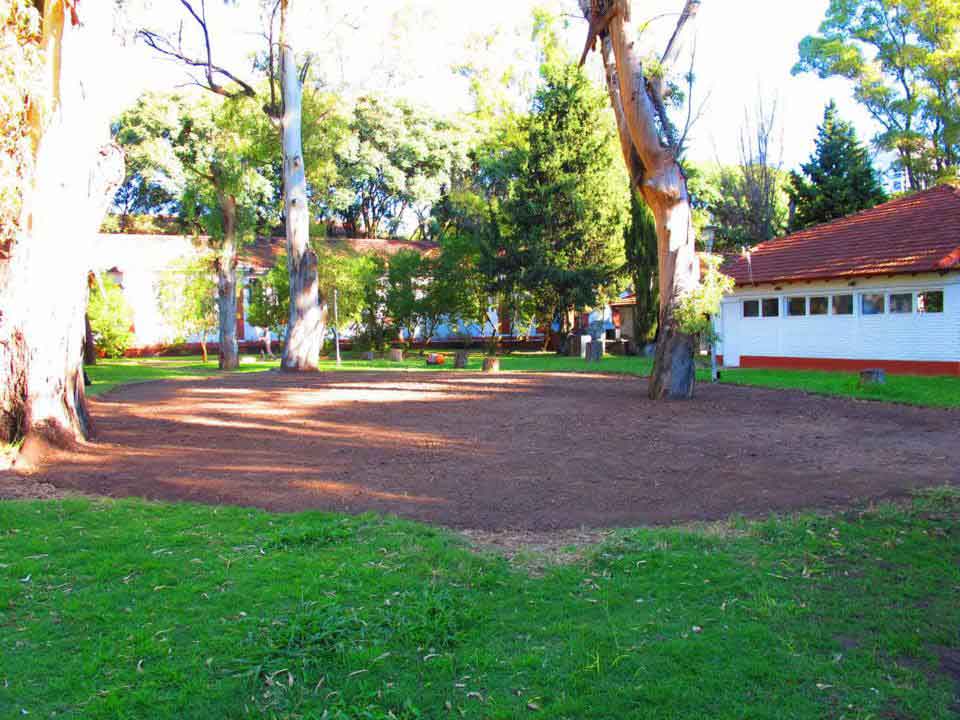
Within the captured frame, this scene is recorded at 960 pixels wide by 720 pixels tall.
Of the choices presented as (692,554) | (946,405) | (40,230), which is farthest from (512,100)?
(692,554)

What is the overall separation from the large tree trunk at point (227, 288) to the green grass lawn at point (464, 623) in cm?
1925

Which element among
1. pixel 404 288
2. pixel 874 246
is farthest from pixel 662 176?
pixel 404 288

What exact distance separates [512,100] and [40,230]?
37.6 metres

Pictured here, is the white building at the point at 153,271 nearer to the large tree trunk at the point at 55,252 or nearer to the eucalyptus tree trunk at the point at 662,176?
the eucalyptus tree trunk at the point at 662,176

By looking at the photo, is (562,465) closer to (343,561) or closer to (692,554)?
(692,554)

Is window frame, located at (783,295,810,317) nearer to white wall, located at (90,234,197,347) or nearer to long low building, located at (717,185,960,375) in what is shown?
long low building, located at (717,185,960,375)

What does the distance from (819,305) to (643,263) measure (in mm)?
10448

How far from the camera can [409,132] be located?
42406 mm

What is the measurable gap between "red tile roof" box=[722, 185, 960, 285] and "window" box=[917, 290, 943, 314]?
3.02ft

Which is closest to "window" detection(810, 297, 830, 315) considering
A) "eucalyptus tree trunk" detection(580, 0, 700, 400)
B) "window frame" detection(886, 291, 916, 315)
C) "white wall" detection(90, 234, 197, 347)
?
"window frame" detection(886, 291, 916, 315)

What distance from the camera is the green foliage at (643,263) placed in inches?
1248

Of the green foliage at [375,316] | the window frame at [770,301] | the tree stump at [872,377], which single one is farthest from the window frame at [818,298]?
the green foliage at [375,316]

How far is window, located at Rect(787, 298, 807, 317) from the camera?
23062mm

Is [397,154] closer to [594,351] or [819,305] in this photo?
[594,351]
